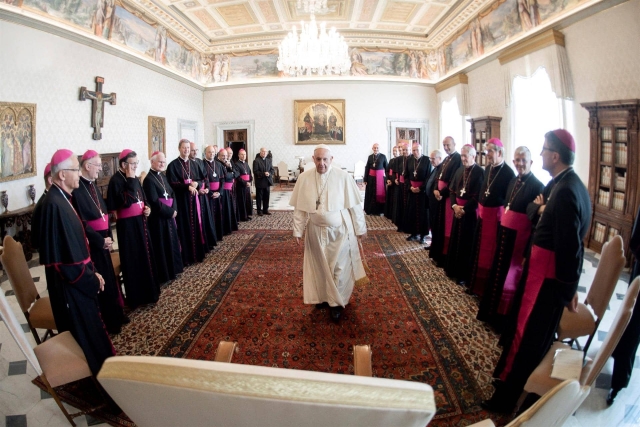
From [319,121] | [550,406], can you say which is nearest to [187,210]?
[550,406]

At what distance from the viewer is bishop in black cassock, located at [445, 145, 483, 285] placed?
17.2 ft

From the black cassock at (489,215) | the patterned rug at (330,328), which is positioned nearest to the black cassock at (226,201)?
the patterned rug at (330,328)

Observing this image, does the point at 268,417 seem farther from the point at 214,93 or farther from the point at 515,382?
the point at 214,93

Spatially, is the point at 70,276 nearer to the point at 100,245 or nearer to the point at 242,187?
the point at 100,245

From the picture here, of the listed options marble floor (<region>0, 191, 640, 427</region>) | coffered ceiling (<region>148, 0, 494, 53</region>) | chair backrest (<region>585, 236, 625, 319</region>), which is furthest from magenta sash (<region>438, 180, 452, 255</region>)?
coffered ceiling (<region>148, 0, 494, 53</region>)

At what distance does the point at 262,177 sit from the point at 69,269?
826 cm

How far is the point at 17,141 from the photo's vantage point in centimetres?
688

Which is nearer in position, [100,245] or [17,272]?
[17,272]

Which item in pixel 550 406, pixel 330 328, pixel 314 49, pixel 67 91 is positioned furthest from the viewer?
pixel 314 49

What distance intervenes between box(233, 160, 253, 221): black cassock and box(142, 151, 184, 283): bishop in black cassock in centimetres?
444

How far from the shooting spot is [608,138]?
21.8 feet

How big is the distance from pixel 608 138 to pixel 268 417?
26.6 feet

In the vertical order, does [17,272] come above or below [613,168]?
below

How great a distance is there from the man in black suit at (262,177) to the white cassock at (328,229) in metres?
6.67
